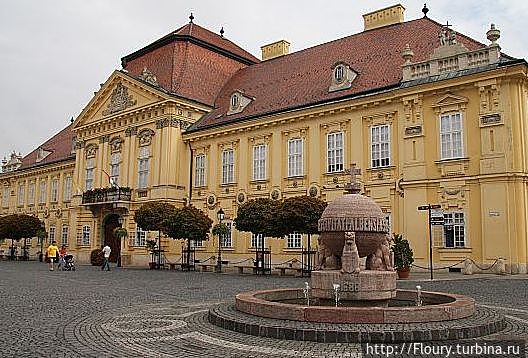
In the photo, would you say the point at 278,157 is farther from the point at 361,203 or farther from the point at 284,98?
the point at 361,203

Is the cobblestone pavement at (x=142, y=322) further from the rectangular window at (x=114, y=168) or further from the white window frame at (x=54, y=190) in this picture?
the white window frame at (x=54, y=190)

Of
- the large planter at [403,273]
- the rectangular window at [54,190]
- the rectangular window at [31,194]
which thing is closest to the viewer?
the large planter at [403,273]

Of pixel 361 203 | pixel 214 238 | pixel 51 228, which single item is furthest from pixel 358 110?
pixel 51 228

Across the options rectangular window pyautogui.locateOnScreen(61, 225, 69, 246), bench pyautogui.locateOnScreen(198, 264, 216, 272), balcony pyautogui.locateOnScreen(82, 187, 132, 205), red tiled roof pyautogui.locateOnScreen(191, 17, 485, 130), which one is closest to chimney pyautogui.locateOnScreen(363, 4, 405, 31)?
red tiled roof pyautogui.locateOnScreen(191, 17, 485, 130)

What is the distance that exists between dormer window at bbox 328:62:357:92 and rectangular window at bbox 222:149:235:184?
8.05 metres

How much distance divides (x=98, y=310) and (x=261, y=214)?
13.7 metres

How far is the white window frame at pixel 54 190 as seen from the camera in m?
51.6

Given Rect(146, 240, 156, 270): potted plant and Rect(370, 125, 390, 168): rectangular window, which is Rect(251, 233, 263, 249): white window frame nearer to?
Rect(146, 240, 156, 270): potted plant

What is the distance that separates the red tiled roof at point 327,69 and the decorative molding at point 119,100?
618cm

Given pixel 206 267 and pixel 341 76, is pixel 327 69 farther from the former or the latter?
pixel 206 267

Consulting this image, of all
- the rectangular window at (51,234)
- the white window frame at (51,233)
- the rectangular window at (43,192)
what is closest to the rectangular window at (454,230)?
the white window frame at (51,233)

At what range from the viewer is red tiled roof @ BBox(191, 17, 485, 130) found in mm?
29891

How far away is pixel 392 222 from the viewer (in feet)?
89.8

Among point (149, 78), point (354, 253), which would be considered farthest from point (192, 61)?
point (354, 253)
